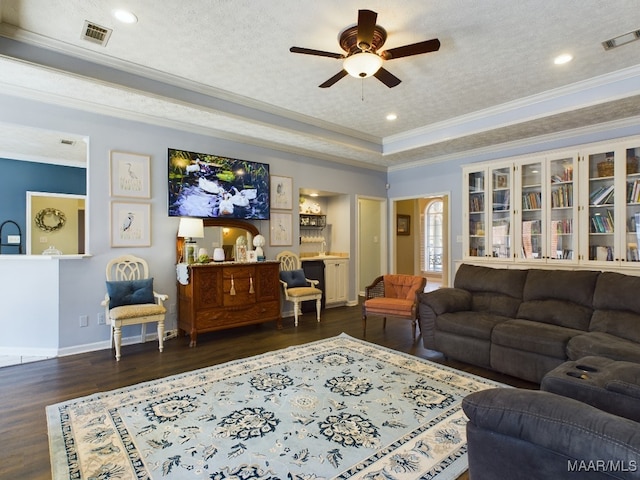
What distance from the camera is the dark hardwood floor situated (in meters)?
2.15

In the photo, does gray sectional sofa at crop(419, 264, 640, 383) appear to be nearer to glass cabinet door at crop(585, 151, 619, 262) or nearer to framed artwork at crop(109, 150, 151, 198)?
glass cabinet door at crop(585, 151, 619, 262)

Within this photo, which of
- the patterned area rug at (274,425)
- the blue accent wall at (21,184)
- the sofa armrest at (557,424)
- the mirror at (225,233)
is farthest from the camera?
the blue accent wall at (21,184)

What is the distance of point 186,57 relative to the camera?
3303mm

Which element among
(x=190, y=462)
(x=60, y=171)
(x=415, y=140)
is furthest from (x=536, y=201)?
(x=60, y=171)

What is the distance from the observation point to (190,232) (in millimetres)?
4375

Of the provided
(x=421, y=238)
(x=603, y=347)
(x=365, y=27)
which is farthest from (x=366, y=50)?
(x=421, y=238)

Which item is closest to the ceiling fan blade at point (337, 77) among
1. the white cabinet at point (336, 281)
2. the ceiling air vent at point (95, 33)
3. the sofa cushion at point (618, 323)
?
the ceiling air vent at point (95, 33)

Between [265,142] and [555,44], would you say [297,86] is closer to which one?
[265,142]

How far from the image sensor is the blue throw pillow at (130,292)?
12.8 ft

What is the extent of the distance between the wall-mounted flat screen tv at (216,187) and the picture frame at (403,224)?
16.1ft

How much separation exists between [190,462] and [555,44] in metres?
4.29

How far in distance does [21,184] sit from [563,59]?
817 centimetres

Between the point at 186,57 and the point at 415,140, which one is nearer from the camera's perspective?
the point at 186,57

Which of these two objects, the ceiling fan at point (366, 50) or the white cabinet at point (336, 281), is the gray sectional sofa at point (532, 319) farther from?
the white cabinet at point (336, 281)
